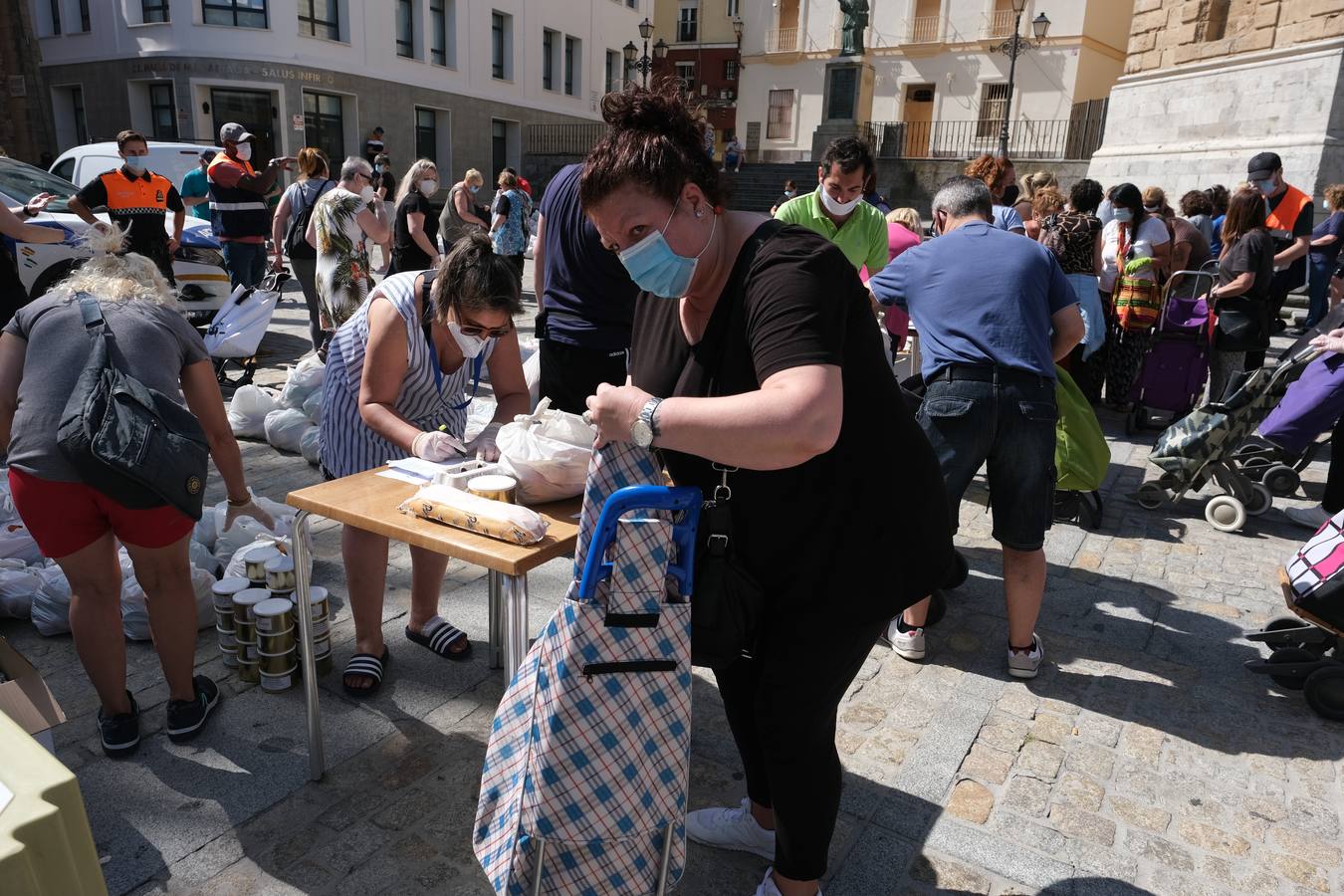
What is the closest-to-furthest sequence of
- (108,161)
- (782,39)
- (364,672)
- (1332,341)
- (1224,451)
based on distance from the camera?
(364,672), (1332,341), (1224,451), (108,161), (782,39)

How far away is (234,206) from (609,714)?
Result: 8.36 m

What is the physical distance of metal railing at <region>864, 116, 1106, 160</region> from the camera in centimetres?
2434

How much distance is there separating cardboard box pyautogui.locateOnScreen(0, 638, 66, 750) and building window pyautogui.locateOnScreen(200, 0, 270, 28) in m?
27.3

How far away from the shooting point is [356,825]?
252cm

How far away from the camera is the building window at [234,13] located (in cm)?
2416

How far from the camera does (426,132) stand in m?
29.5

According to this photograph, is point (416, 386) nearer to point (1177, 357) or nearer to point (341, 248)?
point (341, 248)

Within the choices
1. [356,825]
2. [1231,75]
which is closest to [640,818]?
[356,825]

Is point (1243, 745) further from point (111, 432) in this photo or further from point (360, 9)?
point (360, 9)

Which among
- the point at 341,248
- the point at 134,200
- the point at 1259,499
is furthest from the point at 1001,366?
the point at 134,200

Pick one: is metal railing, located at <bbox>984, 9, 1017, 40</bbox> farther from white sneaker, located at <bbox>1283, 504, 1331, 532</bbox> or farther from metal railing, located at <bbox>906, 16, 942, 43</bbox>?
white sneaker, located at <bbox>1283, 504, 1331, 532</bbox>

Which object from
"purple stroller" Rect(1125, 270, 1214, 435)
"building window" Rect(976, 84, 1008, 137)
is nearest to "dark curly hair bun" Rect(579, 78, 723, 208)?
"purple stroller" Rect(1125, 270, 1214, 435)

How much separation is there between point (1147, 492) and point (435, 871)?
4784mm

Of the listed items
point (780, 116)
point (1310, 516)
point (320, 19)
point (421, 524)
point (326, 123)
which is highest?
point (320, 19)
